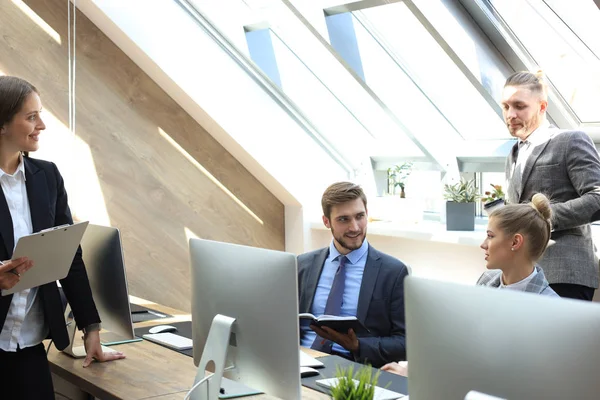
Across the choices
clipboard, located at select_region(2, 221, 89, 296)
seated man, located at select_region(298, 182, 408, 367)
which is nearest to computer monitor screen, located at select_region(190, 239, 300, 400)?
clipboard, located at select_region(2, 221, 89, 296)

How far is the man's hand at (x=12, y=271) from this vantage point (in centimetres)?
216

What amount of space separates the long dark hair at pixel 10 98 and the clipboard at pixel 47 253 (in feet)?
1.34

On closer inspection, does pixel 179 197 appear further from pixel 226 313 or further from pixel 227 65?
pixel 226 313

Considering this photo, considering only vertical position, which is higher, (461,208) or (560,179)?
(560,179)

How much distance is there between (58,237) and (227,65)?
3193 mm

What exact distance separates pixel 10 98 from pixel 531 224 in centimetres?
179

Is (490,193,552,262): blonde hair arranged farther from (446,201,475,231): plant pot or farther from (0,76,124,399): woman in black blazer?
(446,201,475,231): plant pot

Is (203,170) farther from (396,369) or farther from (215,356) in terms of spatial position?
(215,356)

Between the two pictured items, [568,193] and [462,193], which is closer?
[568,193]

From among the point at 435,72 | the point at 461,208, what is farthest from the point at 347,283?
the point at 435,72

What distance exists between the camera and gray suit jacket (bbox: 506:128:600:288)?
3.06m

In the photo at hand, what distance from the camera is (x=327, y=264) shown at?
10.4 feet

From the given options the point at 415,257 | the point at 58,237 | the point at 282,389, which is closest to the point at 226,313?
the point at 282,389

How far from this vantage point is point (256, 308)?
1.98 meters
